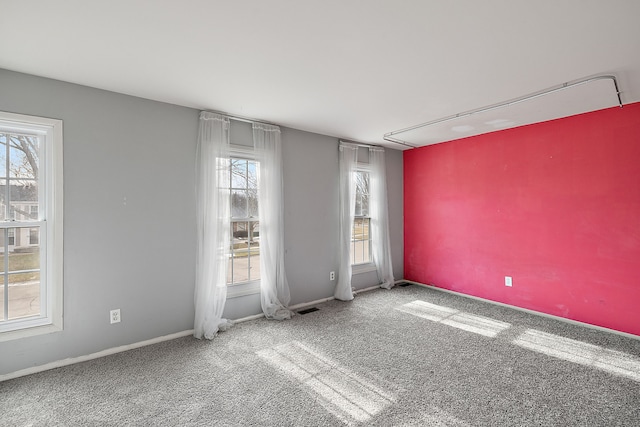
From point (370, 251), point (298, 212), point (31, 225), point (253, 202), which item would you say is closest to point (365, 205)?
point (370, 251)

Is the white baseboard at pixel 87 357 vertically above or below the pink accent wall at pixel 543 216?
below

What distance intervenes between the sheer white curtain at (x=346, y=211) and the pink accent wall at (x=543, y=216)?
1.41 metres

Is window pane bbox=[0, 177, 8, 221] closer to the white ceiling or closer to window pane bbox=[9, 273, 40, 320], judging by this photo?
window pane bbox=[9, 273, 40, 320]

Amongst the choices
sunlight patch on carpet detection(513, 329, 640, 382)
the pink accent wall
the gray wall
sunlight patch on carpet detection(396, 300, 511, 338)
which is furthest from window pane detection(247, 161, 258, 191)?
sunlight patch on carpet detection(513, 329, 640, 382)

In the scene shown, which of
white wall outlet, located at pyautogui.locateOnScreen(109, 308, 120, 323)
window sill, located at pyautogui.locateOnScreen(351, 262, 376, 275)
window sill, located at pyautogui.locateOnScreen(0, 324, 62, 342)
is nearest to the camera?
window sill, located at pyautogui.locateOnScreen(0, 324, 62, 342)

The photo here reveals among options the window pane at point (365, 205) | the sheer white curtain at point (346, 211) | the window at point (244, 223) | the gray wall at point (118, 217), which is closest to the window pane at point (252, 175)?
the window at point (244, 223)

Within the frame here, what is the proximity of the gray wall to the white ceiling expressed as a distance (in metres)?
0.24

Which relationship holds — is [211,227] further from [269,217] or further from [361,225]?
[361,225]

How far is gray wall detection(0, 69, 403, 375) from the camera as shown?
261 centimetres

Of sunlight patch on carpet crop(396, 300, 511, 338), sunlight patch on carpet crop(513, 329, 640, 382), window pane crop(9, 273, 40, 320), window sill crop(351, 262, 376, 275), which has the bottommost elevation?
sunlight patch on carpet crop(513, 329, 640, 382)

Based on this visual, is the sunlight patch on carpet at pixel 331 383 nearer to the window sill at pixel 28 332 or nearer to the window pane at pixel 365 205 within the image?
the window sill at pixel 28 332

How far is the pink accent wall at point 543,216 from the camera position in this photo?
3266 millimetres

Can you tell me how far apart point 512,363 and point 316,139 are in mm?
3494

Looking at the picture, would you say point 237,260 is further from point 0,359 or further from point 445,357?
point 445,357
